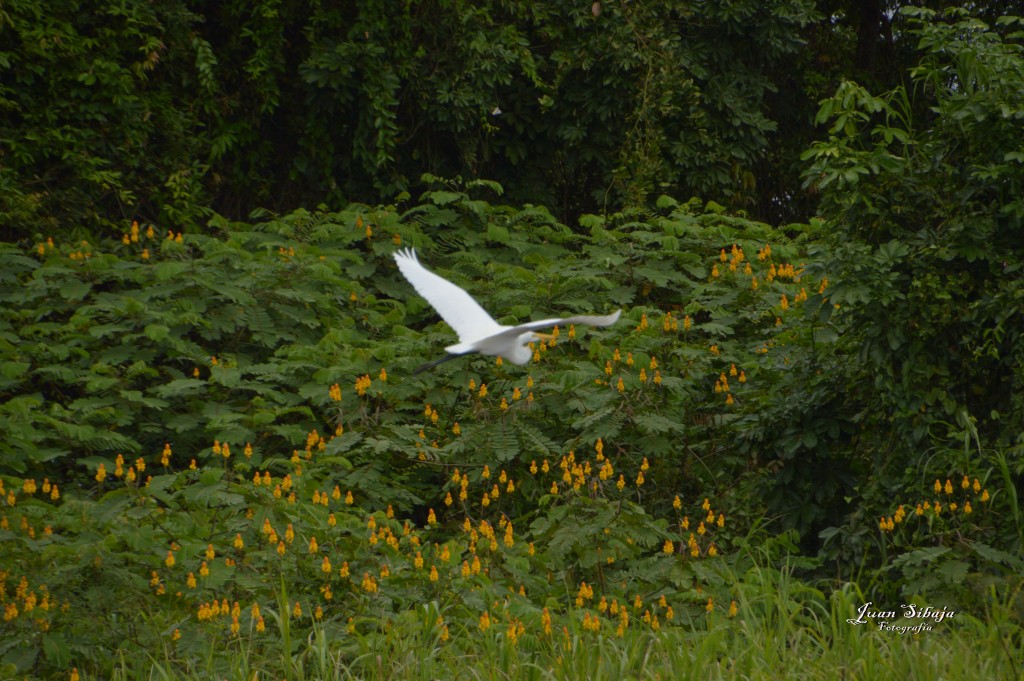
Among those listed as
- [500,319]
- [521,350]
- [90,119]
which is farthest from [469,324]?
[90,119]

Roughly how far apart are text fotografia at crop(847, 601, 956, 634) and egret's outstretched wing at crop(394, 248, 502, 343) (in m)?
2.15

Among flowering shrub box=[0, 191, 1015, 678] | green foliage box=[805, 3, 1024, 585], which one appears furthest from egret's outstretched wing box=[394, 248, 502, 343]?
green foliage box=[805, 3, 1024, 585]

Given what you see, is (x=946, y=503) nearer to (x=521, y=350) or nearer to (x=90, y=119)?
(x=521, y=350)

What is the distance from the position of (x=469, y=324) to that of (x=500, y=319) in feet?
5.70

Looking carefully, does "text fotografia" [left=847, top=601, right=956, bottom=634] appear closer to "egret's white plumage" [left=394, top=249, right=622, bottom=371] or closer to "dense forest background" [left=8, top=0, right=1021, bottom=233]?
"egret's white plumage" [left=394, top=249, right=622, bottom=371]

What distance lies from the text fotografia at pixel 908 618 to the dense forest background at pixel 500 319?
0.12 m

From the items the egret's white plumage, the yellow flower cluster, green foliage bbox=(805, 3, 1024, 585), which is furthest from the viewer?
the egret's white plumage

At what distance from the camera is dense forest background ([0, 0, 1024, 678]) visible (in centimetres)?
473

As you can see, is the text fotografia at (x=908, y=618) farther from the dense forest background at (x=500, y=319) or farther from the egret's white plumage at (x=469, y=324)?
the egret's white plumage at (x=469, y=324)

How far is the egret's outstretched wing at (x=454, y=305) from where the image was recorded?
233 inches

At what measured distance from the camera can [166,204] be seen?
380 inches

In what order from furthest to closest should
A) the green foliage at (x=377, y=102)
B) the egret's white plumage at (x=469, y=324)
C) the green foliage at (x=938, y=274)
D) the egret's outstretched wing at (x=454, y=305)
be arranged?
the green foliage at (x=377, y=102)
the egret's outstretched wing at (x=454, y=305)
the egret's white plumage at (x=469, y=324)
the green foliage at (x=938, y=274)

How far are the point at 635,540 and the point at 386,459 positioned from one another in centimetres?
177

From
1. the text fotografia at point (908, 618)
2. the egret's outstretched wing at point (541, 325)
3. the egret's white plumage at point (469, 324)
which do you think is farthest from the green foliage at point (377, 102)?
the text fotografia at point (908, 618)
